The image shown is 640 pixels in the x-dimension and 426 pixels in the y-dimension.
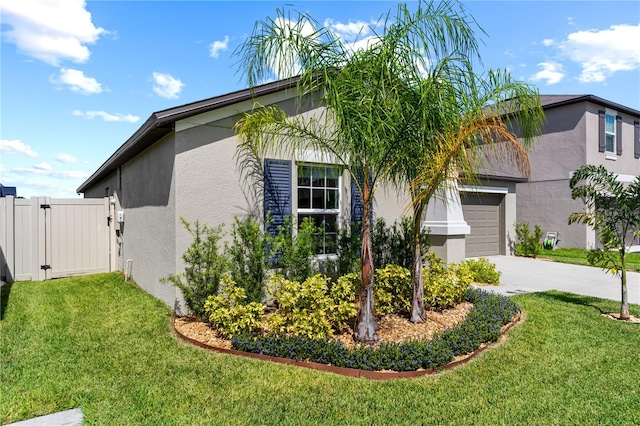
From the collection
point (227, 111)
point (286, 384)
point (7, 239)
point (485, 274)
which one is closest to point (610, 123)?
point (485, 274)

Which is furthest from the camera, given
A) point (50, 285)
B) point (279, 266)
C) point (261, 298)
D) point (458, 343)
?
point (50, 285)

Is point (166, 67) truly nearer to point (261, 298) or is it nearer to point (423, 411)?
point (261, 298)

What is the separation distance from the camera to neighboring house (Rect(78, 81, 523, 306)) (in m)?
6.15

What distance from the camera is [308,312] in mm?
5242

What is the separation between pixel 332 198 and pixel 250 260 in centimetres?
229

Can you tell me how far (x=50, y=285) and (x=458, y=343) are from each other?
8.93 metres

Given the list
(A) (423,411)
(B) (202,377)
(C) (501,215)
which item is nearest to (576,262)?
(C) (501,215)

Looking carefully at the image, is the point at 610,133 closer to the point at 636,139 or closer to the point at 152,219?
the point at 636,139


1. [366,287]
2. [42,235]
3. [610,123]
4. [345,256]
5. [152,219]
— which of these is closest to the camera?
[366,287]

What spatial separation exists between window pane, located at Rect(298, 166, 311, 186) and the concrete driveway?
516 cm

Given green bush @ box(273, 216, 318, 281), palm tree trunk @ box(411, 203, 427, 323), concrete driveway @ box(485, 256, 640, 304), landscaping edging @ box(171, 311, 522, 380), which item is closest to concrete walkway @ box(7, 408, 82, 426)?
landscaping edging @ box(171, 311, 522, 380)

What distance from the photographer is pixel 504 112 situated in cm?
497

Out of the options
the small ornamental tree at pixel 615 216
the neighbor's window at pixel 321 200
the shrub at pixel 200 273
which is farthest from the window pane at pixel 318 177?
the small ornamental tree at pixel 615 216

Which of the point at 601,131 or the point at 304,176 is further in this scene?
the point at 601,131
